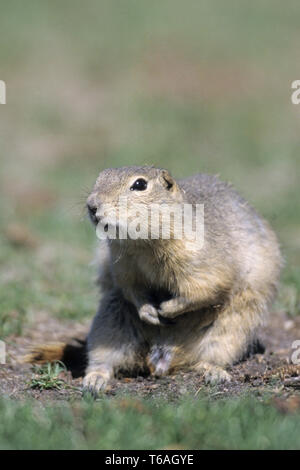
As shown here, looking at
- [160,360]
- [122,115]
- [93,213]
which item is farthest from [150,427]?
[122,115]

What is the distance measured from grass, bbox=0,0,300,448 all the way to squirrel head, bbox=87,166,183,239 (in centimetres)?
49

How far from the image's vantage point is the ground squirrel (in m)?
4.96

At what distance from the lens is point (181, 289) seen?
507cm

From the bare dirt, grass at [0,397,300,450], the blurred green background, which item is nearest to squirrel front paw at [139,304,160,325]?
the bare dirt

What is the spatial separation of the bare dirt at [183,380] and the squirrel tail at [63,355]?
3.6 inches

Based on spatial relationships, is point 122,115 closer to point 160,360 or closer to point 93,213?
point 160,360

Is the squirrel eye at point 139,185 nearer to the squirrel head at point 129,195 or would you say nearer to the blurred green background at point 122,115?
the squirrel head at point 129,195

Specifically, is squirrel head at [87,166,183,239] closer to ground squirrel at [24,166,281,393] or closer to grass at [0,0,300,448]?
ground squirrel at [24,166,281,393]

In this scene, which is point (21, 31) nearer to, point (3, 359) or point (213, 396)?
point (3, 359)

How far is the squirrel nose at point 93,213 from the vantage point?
4.50 m

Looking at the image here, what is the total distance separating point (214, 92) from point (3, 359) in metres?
11.1

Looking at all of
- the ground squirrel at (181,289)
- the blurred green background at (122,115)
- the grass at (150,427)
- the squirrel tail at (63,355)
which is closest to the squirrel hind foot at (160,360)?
the ground squirrel at (181,289)

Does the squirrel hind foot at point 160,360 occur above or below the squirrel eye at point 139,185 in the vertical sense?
below

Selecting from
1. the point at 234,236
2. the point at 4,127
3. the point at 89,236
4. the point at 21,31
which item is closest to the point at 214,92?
the point at 4,127
